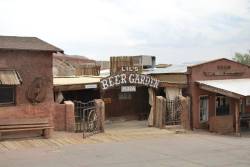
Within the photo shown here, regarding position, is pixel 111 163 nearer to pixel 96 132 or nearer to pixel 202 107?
pixel 96 132

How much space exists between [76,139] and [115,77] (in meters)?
6.16

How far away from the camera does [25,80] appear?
1964cm

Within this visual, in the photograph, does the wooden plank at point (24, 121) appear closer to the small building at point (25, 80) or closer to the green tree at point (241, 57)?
the small building at point (25, 80)

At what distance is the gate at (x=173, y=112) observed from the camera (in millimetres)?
25220

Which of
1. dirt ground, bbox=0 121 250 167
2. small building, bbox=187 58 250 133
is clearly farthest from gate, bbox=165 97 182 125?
dirt ground, bbox=0 121 250 167

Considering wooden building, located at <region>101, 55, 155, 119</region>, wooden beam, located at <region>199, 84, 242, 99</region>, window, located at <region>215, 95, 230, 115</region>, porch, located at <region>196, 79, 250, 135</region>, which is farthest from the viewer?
window, located at <region>215, 95, 230, 115</region>

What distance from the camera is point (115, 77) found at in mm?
24391

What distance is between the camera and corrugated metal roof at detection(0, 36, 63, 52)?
19255 millimetres

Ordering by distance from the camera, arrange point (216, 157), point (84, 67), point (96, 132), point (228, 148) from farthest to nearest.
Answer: point (84, 67) < point (96, 132) < point (228, 148) < point (216, 157)

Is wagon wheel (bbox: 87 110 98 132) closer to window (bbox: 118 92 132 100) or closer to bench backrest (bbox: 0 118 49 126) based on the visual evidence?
bench backrest (bbox: 0 118 49 126)

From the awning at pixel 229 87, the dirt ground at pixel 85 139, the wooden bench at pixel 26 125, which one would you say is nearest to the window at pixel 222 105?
the awning at pixel 229 87

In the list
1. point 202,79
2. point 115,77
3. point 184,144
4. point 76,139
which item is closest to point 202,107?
point 202,79

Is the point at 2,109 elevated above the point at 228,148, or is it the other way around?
the point at 2,109

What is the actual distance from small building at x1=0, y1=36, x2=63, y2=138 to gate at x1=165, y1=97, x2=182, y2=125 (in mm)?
7468
